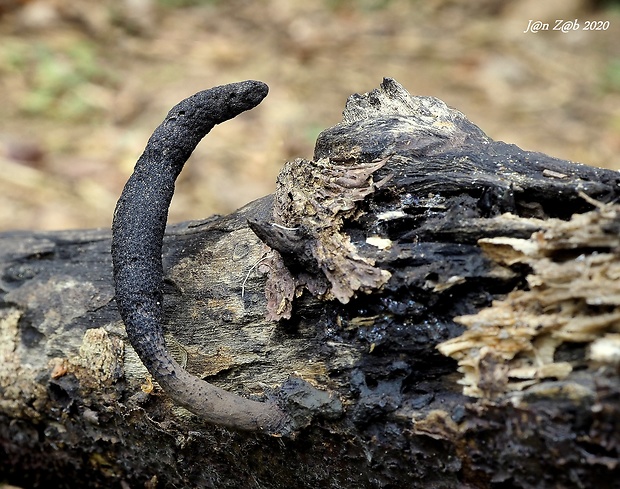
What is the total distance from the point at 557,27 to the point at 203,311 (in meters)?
4.80

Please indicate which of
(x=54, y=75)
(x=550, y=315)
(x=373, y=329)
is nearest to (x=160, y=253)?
(x=373, y=329)

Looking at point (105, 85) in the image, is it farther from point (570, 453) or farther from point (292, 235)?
point (570, 453)

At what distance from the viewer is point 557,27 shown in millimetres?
5297

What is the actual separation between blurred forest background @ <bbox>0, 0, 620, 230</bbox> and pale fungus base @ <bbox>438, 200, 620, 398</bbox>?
2369 mm

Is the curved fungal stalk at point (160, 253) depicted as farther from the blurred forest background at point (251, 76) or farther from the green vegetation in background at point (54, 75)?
the green vegetation in background at point (54, 75)

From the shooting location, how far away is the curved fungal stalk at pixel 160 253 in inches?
51.3

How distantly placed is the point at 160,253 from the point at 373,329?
527mm

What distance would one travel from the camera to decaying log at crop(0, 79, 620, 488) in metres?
1.08

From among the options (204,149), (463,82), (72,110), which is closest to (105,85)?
(72,110)

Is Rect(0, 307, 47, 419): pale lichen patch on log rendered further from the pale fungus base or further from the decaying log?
the pale fungus base

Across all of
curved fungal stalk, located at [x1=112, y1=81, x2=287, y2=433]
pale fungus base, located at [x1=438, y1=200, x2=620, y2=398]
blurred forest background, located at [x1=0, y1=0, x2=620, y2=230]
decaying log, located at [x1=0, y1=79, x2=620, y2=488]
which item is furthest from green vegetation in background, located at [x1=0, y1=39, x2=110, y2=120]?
pale fungus base, located at [x1=438, y1=200, x2=620, y2=398]

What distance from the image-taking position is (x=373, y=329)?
126cm

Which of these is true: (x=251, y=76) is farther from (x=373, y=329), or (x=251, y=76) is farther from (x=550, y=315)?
(x=550, y=315)

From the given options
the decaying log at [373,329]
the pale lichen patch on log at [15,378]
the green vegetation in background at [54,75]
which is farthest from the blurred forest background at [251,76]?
the decaying log at [373,329]
